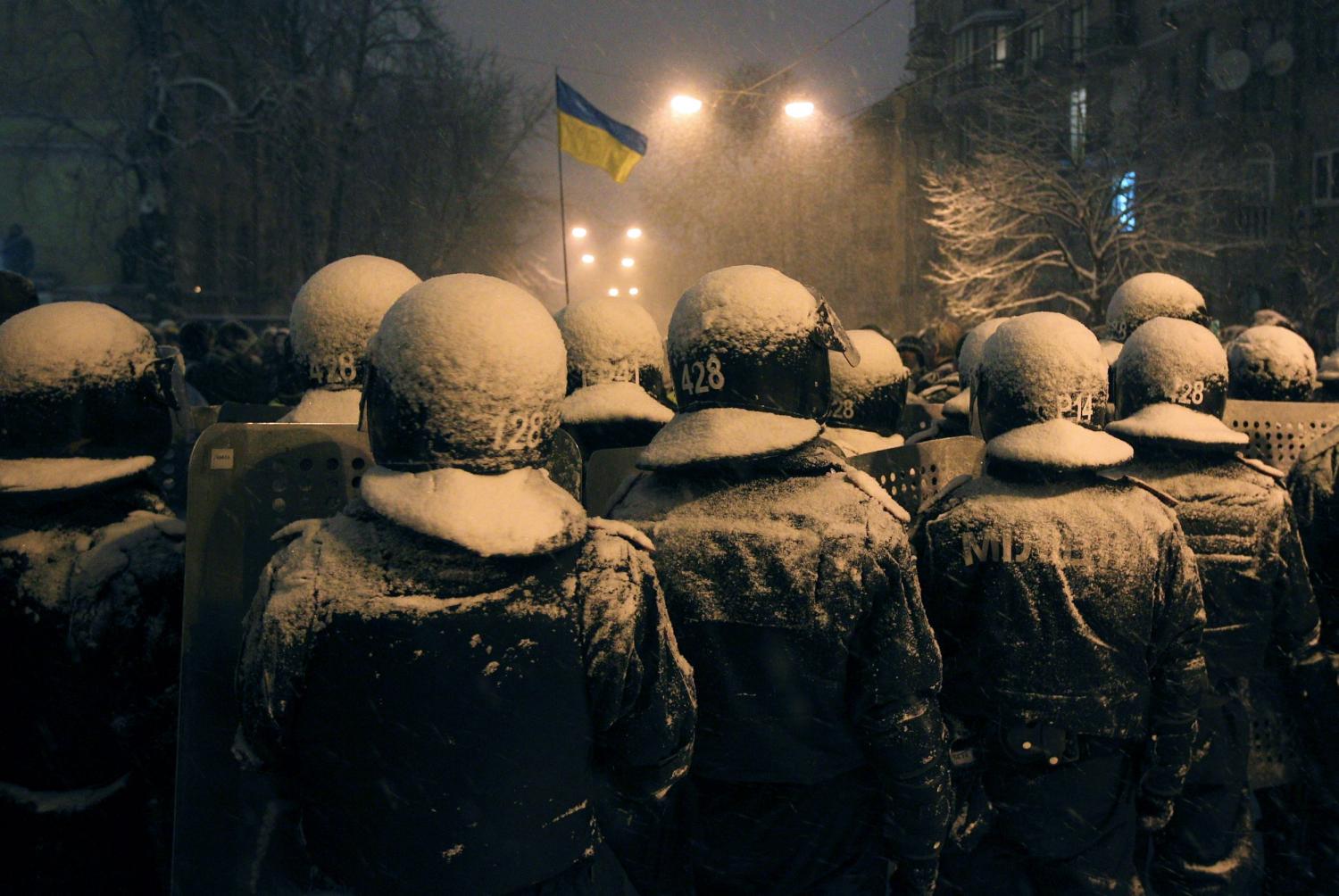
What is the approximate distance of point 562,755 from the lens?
2.24 meters

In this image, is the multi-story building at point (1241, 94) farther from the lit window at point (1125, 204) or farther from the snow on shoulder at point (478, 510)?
the snow on shoulder at point (478, 510)

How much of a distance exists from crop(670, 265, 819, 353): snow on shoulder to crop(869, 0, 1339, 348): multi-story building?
27.8 meters

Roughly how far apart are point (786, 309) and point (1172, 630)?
175 centimetres

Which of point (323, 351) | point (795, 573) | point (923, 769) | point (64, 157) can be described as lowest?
point (923, 769)

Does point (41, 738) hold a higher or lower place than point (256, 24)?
lower

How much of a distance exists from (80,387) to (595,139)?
11.7 metres

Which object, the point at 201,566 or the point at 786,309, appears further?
the point at 786,309

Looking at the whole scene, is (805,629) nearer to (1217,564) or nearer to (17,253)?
(1217,564)

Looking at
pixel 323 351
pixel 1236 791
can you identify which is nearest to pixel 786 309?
pixel 323 351

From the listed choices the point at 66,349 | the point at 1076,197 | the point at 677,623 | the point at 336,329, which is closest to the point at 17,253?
the point at 1076,197

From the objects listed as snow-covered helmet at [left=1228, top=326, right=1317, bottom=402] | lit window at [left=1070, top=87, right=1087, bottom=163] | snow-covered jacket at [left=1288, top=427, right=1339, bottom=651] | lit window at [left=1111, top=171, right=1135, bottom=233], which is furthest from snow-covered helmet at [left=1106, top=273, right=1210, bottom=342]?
lit window at [left=1070, top=87, right=1087, bottom=163]

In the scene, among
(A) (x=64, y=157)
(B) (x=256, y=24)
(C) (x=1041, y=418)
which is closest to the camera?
(C) (x=1041, y=418)

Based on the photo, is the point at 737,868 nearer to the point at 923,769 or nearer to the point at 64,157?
the point at 923,769

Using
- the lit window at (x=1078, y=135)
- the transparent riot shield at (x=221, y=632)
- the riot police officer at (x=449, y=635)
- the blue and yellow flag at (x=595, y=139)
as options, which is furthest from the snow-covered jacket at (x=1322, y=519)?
the lit window at (x=1078, y=135)
